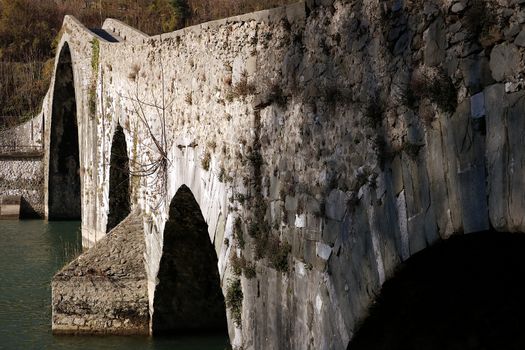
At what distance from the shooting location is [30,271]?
16.0m

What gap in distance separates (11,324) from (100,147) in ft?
15.7

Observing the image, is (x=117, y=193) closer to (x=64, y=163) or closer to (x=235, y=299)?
(x=235, y=299)

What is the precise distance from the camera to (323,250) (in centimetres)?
547

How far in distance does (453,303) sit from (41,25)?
126ft

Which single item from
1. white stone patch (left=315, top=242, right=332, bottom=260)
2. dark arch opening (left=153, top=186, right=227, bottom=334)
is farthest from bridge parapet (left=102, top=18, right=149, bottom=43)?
white stone patch (left=315, top=242, right=332, bottom=260)

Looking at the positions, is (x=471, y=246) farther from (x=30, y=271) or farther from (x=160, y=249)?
(x=30, y=271)

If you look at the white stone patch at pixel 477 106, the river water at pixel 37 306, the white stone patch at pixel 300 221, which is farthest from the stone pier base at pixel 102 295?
the white stone patch at pixel 477 106

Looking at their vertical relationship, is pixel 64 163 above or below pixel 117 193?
above

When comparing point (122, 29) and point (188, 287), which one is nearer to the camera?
point (188, 287)

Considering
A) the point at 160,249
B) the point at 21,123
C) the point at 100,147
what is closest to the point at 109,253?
the point at 160,249

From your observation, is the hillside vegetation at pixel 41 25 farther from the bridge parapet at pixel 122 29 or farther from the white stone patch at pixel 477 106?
the white stone patch at pixel 477 106

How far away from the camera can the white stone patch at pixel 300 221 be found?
19.1 ft

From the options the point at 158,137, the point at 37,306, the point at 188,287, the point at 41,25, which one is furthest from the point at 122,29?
the point at 41,25

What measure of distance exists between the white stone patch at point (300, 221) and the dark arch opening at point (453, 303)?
1.02m
